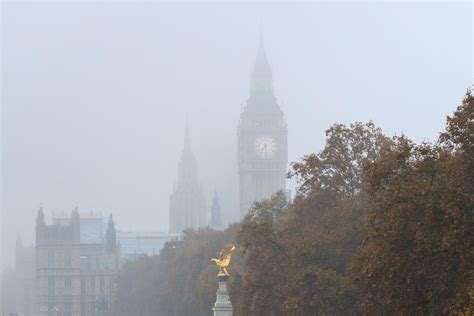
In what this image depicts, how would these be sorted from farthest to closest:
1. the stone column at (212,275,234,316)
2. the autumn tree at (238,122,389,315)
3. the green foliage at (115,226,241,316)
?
the green foliage at (115,226,241,316)
the stone column at (212,275,234,316)
the autumn tree at (238,122,389,315)

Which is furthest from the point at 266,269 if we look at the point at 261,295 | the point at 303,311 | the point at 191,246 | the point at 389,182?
the point at 191,246

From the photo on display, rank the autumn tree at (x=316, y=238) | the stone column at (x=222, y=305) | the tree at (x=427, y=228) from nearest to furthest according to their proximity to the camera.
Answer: the tree at (x=427, y=228), the autumn tree at (x=316, y=238), the stone column at (x=222, y=305)

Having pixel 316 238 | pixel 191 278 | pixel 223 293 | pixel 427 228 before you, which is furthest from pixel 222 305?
pixel 191 278

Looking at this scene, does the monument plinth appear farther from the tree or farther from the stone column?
the tree

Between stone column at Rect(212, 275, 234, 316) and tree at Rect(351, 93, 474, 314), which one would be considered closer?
tree at Rect(351, 93, 474, 314)

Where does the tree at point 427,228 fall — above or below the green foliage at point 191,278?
below

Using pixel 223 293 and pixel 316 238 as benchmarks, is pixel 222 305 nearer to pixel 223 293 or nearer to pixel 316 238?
pixel 223 293

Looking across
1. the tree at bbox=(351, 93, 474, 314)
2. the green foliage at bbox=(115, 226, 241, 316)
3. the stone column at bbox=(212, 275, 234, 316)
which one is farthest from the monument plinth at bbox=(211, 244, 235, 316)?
the green foliage at bbox=(115, 226, 241, 316)

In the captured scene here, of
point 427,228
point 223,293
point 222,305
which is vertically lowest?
point 427,228

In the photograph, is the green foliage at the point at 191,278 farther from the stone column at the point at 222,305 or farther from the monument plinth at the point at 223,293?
the monument plinth at the point at 223,293

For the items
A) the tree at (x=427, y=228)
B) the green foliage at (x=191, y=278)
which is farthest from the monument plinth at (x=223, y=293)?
the green foliage at (x=191, y=278)

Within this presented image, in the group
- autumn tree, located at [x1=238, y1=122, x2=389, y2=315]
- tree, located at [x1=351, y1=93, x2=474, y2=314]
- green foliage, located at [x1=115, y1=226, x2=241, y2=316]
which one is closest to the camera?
tree, located at [x1=351, y1=93, x2=474, y2=314]

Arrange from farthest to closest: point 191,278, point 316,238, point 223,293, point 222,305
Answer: point 191,278 < point 223,293 < point 222,305 < point 316,238

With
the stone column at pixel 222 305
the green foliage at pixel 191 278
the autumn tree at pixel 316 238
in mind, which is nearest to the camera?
the autumn tree at pixel 316 238
